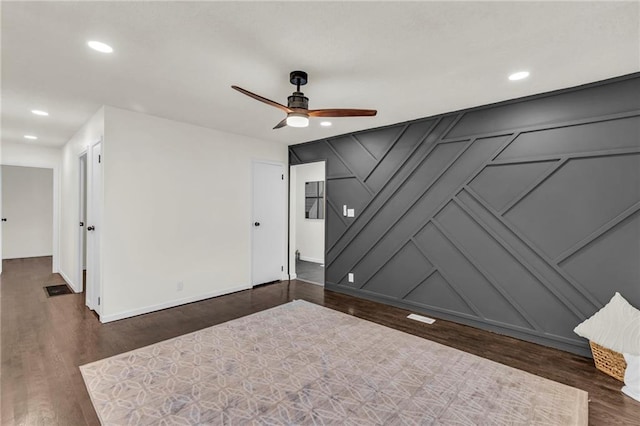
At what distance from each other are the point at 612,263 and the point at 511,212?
93 cm

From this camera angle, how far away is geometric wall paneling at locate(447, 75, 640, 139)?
2656 mm

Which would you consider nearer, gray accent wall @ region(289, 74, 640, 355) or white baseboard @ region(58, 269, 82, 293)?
gray accent wall @ region(289, 74, 640, 355)

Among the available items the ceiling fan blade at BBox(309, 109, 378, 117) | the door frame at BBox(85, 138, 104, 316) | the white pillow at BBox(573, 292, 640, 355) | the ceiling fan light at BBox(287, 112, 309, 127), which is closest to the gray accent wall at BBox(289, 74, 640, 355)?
the white pillow at BBox(573, 292, 640, 355)

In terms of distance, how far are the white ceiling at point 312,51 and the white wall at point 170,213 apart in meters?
0.55

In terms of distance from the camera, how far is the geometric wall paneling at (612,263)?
8.51 feet

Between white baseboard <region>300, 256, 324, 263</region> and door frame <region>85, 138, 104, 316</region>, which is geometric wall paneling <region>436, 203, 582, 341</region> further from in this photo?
door frame <region>85, 138, 104, 316</region>

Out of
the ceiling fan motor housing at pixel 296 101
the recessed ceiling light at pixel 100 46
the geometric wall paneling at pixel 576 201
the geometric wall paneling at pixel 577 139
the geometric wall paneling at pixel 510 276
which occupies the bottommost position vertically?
the geometric wall paneling at pixel 510 276

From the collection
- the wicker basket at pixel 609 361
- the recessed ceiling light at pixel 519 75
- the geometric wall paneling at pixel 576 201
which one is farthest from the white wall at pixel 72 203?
the wicker basket at pixel 609 361

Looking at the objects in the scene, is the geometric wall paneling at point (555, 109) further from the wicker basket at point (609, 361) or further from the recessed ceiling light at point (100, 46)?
the recessed ceiling light at point (100, 46)

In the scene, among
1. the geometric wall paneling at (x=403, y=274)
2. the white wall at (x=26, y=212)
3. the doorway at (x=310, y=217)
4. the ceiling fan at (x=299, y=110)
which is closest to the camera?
→ the ceiling fan at (x=299, y=110)

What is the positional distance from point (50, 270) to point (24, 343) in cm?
430

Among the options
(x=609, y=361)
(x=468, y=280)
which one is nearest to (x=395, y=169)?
(x=468, y=280)

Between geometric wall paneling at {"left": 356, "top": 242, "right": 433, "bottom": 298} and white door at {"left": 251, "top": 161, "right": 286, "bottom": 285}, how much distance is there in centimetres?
196

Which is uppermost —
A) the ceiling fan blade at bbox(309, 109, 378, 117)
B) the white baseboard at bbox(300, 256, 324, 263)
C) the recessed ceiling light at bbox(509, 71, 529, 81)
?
the recessed ceiling light at bbox(509, 71, 529, 81)
